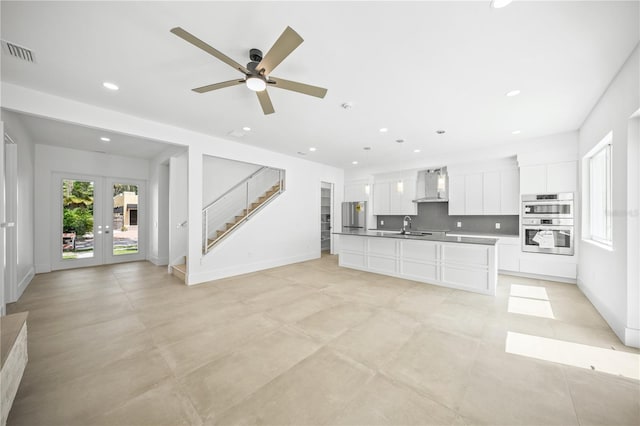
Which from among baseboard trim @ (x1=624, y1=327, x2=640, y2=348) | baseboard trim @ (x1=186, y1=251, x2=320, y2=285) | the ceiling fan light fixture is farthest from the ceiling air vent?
baseboard trim @ (x1=624, y1=327, x2=640, y2=348)

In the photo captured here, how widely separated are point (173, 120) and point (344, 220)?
5851mm

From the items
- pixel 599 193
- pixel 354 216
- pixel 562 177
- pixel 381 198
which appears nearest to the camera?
pixel 599 193

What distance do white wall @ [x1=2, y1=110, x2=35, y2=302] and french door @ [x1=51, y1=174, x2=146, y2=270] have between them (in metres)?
0.70

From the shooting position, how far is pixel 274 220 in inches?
257

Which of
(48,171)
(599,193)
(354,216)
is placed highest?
(48,171)

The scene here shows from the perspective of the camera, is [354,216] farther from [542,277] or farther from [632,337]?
[632,337]

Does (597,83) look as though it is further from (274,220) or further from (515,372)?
(274,220)

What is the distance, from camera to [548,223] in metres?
5.06

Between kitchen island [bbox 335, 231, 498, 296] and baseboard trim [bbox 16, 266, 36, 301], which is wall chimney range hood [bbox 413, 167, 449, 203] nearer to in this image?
kitchen island [bbox 335, 231, 498, 296]

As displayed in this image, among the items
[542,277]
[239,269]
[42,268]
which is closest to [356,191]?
[239,269]

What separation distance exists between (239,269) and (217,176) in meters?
2.83

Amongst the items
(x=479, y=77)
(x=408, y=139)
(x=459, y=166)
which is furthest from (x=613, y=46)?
(x=459, y=166)

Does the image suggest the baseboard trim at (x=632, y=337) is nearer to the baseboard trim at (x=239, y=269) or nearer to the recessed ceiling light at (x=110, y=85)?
the baseboard trim at (x=239, y=269)

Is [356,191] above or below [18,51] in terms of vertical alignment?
below
